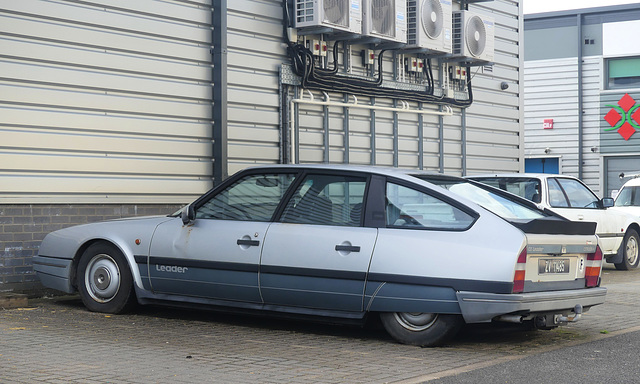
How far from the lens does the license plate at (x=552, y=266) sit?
23.7 ft

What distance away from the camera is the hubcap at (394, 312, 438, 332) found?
7.21m

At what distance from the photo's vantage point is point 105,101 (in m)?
11.0

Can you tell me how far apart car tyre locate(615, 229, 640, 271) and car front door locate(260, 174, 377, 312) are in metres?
9.27

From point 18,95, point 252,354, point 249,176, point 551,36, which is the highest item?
point 551,36

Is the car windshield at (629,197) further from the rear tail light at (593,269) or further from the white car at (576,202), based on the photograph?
the rear tail light at (593,269)

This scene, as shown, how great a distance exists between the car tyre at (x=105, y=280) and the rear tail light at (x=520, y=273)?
136 inches

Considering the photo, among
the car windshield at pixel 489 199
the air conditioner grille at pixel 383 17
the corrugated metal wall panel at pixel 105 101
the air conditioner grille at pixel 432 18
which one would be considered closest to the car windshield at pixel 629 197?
the air conditioner grille at pixel 432 18

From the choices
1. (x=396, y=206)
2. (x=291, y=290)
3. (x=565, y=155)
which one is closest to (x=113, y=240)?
(x=291, y=290)

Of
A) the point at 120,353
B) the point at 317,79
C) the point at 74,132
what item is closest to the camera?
the point at 120,353

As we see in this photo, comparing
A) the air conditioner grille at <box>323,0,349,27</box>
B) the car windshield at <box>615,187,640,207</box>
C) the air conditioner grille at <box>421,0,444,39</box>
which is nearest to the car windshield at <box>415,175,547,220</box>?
→ the air conditioner grille at <box>323,0,349,27</box>

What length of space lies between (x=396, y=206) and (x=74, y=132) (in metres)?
4.66

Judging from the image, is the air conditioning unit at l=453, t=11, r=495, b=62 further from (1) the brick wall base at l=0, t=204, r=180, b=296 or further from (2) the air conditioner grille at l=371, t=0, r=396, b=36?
(1) the brick wall base at l=0, t=204, r=180, b=296

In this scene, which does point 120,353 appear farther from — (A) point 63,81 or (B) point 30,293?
(A) point 63,81

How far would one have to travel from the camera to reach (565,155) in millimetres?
32344
